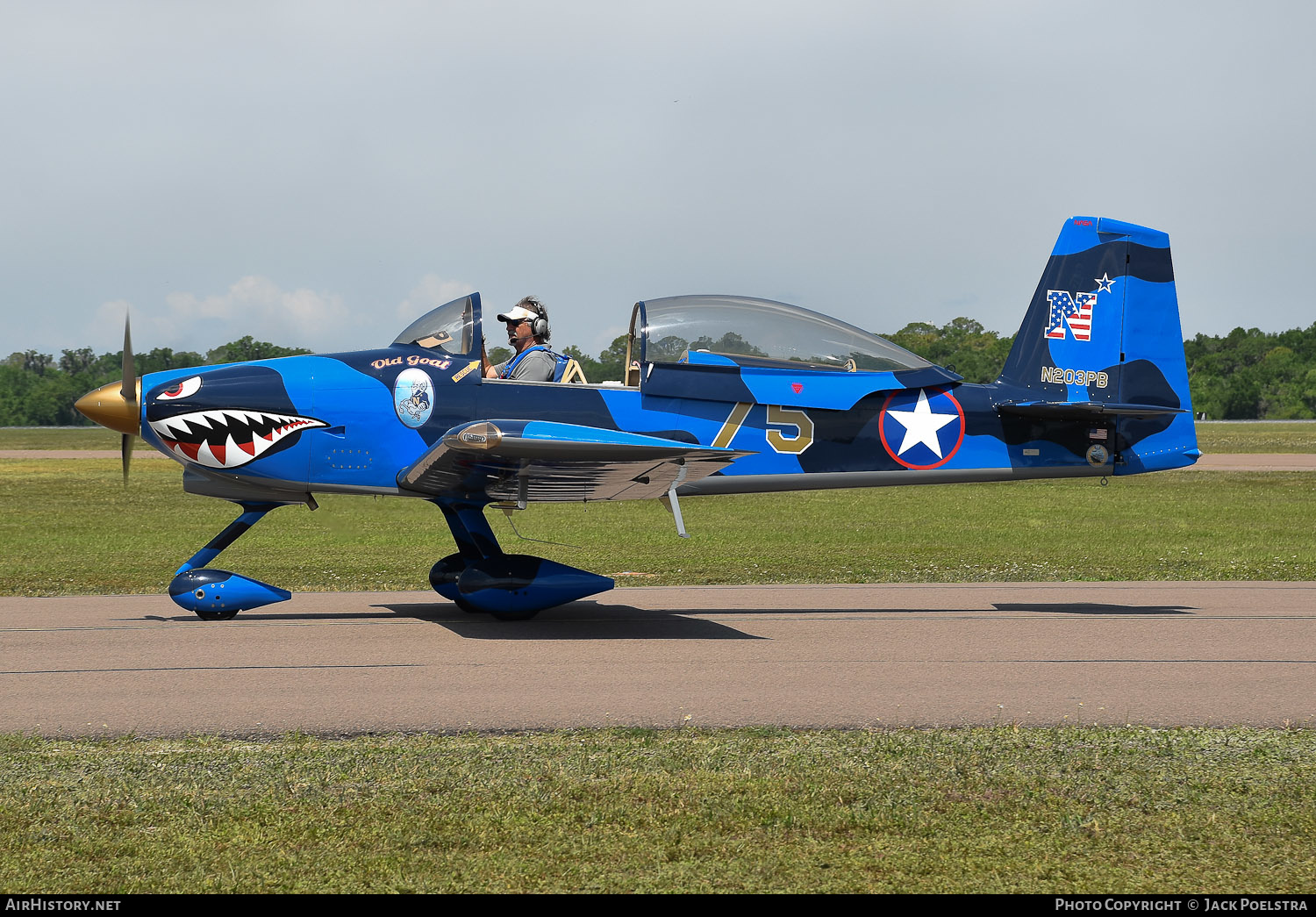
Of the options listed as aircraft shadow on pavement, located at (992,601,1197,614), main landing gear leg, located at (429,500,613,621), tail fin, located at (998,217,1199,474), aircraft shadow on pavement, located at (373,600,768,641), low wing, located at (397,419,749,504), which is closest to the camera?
low wing, located at (397,419,749,504)

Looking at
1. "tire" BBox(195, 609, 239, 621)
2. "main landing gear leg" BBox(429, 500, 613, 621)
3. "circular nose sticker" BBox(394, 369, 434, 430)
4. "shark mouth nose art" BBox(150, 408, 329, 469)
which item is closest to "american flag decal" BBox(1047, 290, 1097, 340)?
"main landing gear leg" BBox(429, 500, 613, 621)

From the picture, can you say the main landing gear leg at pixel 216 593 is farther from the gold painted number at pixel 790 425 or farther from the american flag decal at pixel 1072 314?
the american flag decal at pixel 1072 314

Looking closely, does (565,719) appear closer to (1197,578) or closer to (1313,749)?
(1313,749)

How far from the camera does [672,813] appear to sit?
4.41 metres

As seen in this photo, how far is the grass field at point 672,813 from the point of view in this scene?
3795 millimetres

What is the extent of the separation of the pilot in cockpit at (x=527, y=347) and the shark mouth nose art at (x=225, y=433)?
161 centimetres

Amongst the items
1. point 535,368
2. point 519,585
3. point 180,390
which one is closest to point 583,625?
point 519,585

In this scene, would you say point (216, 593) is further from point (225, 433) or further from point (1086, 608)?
point (1086, 608)

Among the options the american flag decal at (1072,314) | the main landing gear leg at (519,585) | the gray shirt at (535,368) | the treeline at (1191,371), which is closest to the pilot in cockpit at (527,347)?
the gray shirt at (535,368)

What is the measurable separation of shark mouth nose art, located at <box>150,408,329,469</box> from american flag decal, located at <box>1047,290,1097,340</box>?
6530 mm

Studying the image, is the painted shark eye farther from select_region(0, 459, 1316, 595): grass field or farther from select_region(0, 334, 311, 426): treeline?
select_region(0, 334, 311, 426): treeline

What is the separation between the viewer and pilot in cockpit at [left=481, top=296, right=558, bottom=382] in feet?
30.8
